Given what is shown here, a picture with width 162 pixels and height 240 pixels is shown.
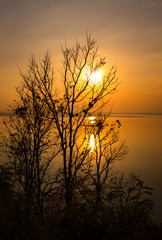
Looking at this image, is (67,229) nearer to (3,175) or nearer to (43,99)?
(43,99)

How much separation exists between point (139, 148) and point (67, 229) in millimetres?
100523

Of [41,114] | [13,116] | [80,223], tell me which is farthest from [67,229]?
[13,116]

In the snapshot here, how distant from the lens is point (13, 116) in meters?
18.8

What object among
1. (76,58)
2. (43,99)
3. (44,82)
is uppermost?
(76,58)

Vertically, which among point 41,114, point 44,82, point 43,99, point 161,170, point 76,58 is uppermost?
point 76,58

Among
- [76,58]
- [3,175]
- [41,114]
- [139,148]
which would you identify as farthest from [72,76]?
[139,148]

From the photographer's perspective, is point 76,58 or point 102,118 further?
point 102,118

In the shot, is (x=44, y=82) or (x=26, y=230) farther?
(x=44, y=82)

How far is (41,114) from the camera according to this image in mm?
17844

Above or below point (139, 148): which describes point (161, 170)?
below

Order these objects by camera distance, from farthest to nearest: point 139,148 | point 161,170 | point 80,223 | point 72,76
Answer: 1. point 139,148
2. point 161,170
3. point 72,76
4. point 80,223

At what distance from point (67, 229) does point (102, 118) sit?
13814 millimetres

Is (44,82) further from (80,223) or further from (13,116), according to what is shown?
(80,223)

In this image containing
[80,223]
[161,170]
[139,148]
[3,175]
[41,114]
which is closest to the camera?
[80,223]
